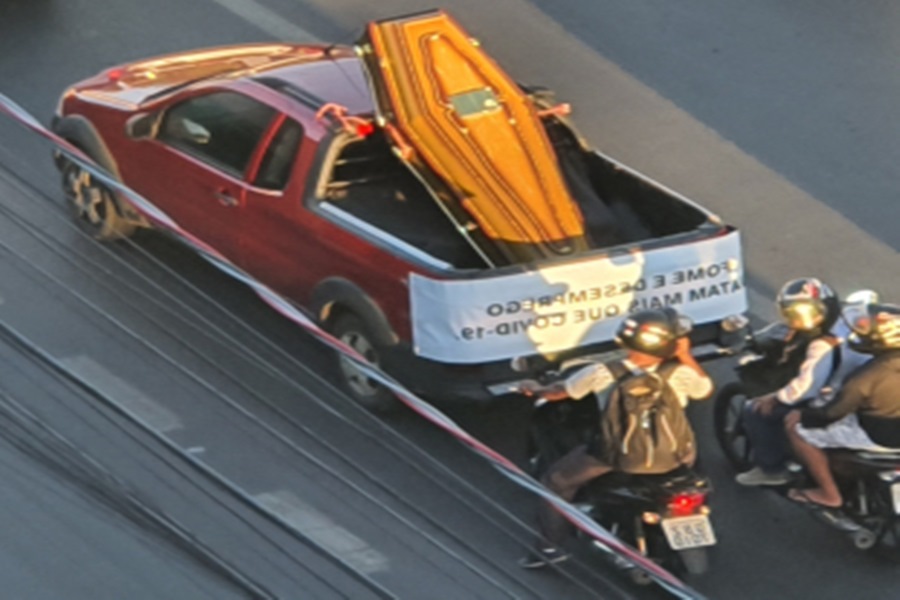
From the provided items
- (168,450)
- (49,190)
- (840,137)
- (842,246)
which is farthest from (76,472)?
(840,137)

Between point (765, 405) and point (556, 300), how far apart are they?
3.92 ft

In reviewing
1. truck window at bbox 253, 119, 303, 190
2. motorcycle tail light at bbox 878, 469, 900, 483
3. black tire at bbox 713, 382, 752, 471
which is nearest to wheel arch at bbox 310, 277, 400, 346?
truck window at bbox 253, 119, 303, 190

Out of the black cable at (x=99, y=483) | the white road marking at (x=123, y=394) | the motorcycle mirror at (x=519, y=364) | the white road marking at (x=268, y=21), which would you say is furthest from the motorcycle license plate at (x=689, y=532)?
the white road marking at (x=268, y=21)

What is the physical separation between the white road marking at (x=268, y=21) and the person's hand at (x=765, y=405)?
20.2 ft

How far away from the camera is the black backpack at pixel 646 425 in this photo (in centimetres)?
964

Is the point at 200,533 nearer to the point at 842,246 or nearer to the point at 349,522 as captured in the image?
the point at 349,522

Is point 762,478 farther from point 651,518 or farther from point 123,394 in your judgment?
point 123,394

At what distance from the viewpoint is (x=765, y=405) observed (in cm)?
1051

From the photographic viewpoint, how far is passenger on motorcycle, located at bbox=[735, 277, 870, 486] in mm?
10125

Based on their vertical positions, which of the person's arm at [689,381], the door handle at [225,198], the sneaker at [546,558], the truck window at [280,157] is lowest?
the sneaker at [546,558]

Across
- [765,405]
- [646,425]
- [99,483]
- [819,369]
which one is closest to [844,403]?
[819,369]

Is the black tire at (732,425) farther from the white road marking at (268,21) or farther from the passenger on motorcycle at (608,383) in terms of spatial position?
the white road marking at (268,21)

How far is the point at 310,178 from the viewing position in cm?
1131

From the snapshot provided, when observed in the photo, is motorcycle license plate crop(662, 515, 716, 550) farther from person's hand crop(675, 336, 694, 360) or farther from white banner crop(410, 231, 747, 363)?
white banner crop(410, 231, 747, 363)
